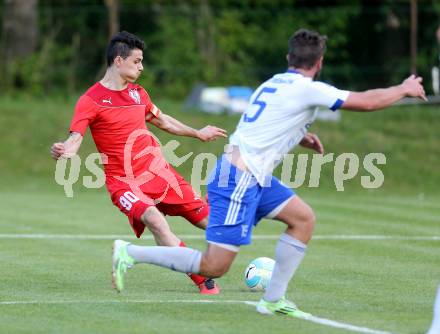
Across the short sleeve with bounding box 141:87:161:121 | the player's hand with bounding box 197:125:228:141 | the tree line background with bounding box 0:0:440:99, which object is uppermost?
the tree line background with bounding box 0:0:440:99

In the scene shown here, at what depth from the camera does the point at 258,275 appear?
9.90 meters

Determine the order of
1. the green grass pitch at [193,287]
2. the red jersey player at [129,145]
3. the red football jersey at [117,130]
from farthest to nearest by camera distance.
A: the red football jersey at [117,130]
the red jersey player at [129,145]
the green grass pitch at [193,287]

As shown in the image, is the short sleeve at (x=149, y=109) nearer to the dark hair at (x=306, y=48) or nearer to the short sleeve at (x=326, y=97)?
the dark hair at (x=306, y=48)

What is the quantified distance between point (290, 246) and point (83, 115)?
8.68 feet

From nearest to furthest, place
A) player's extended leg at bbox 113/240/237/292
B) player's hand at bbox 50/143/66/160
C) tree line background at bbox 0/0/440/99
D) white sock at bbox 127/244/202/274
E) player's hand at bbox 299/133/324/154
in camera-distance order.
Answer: player's extended leg at bbox 113/240/237/292, white sock at bbox 127/244/202/274, player's hand at bbox 299/133/324/154, player's hand at bbox 50/143/66/160, tree line background at bbox 0/0/440/99

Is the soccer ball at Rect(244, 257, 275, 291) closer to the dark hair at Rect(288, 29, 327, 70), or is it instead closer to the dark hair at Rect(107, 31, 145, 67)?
the dark hair at Rect(107, 31, 145, 67)

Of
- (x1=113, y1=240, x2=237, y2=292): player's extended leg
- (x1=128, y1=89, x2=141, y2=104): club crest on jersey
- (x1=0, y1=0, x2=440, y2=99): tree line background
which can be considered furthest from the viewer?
(x1=0, y1=0, x2=440, y2=99): tree line background

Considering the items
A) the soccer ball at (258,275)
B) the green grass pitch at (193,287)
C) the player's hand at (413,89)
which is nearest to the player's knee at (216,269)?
the green grass pitch at (193,287)

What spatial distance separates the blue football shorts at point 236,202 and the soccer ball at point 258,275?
1.72 metres

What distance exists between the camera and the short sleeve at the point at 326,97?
→ 7855 millimetres

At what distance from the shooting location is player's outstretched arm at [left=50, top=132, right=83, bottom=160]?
9.42m

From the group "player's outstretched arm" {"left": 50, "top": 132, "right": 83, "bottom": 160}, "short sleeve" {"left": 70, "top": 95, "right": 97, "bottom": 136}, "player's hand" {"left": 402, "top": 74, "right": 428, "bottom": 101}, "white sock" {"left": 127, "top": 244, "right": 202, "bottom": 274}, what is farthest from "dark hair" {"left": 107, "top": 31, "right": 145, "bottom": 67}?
"player's hand" {"left": 402, "top": 74, "right": 428, "bottom": 101}

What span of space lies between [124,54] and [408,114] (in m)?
19.1

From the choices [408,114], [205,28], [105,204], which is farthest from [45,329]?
[205,28]
